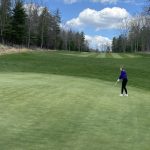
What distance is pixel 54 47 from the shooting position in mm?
159250

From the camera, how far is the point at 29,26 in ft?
404

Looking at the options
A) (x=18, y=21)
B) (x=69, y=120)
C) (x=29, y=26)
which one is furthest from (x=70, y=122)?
(x=29, y=26)

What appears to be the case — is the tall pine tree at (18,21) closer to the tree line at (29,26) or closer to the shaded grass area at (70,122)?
the tree line at (29,26)

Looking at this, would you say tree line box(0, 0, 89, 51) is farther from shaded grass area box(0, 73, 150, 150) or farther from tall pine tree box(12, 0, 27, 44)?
shaded grass area box(0, 73, 150, 150)

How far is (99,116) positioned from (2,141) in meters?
5.69

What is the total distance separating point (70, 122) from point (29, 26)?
364ft

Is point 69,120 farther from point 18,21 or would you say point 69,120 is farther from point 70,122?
point 18,21

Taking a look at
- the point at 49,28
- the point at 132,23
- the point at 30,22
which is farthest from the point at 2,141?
the point at 132,23

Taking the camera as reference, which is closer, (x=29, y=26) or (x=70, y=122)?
(x=70, y=122)

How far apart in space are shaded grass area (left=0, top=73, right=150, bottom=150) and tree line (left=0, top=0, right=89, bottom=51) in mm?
82258

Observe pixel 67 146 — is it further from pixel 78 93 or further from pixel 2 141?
pixel 78 93

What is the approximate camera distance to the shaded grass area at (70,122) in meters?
11.5

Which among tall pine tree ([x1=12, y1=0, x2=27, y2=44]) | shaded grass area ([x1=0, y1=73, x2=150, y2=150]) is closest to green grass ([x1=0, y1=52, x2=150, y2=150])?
shaded grass area ([x1=0, y1=73, x2=150, y2=150])

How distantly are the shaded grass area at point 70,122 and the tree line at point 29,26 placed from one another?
3239 inches
